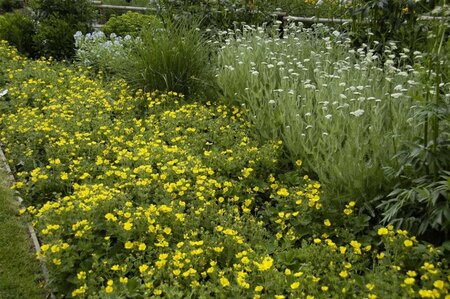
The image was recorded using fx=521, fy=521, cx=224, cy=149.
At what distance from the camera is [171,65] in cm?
591

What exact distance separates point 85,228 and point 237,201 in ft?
3.87

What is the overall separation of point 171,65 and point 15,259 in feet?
9.95

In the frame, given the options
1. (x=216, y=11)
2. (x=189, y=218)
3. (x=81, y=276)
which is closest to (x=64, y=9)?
(x=216, y=11)

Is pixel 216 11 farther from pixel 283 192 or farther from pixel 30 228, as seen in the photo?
pixel 30 228

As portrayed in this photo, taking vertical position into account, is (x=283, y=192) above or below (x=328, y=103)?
below

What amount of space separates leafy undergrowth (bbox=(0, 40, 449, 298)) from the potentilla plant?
19 cm

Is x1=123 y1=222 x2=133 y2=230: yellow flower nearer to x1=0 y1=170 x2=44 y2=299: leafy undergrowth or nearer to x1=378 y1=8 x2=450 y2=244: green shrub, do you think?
x1=0 y1=170 x2=44 y2=299: leafy undergrowth

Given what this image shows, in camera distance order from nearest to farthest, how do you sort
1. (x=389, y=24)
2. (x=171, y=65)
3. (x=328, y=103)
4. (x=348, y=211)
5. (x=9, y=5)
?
(x=348, y=211) → (x=328, y=103) → (x=171, y=65) → (x=389, y=24) → (x=9, y=5)

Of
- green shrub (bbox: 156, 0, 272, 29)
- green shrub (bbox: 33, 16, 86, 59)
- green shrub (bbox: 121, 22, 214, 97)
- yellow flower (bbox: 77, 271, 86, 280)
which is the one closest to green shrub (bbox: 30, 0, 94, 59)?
green shrub (bbox: 33, 16, 86, 59)

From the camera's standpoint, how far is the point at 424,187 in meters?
3.12

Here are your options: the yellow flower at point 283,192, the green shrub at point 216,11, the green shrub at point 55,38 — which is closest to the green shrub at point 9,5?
the green shrub at point 55,38

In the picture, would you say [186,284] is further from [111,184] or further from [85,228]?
[111,184]

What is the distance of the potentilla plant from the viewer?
3729 millimetres

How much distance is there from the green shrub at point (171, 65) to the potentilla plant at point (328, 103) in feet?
0.85
